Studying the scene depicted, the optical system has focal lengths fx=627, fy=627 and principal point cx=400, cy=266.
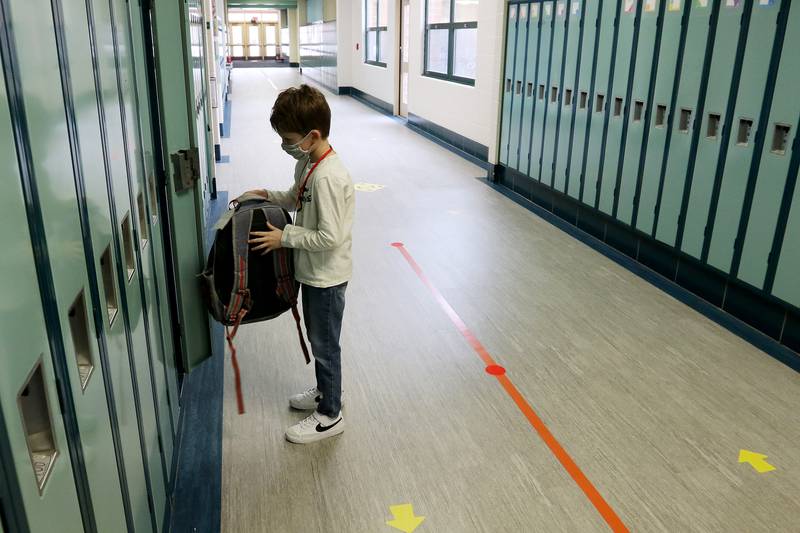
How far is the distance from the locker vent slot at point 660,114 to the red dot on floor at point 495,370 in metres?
2.26

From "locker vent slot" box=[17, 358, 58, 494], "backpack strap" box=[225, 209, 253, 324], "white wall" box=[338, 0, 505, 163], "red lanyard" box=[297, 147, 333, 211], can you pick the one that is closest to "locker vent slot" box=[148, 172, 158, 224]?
"backpack strap" box=[225, 209, 253, 324]

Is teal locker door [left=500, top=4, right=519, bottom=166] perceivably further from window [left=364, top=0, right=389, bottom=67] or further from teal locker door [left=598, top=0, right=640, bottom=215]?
window [left=364, top=0, right=389, bottom=67]

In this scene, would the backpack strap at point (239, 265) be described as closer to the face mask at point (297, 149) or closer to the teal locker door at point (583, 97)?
the face mask at point (297, 149)

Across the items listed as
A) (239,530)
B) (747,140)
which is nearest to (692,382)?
(747,140)

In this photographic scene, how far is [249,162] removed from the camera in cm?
796

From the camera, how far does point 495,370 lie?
3121 mm

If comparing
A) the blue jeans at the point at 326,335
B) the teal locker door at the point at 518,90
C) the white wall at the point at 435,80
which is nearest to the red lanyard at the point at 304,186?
the blue jeans at the point at 326,335

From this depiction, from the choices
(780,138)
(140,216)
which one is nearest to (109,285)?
(140,216)

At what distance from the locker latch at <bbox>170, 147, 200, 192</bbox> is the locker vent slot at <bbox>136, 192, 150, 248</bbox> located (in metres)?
0.36

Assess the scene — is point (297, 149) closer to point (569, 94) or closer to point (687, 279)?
point (687, 279)

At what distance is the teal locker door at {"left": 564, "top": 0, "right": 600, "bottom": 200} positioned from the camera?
4.99 m

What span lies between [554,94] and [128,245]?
4.81 metres

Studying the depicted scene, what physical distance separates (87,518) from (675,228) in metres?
3.94

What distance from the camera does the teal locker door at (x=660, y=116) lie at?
4.07 metres
